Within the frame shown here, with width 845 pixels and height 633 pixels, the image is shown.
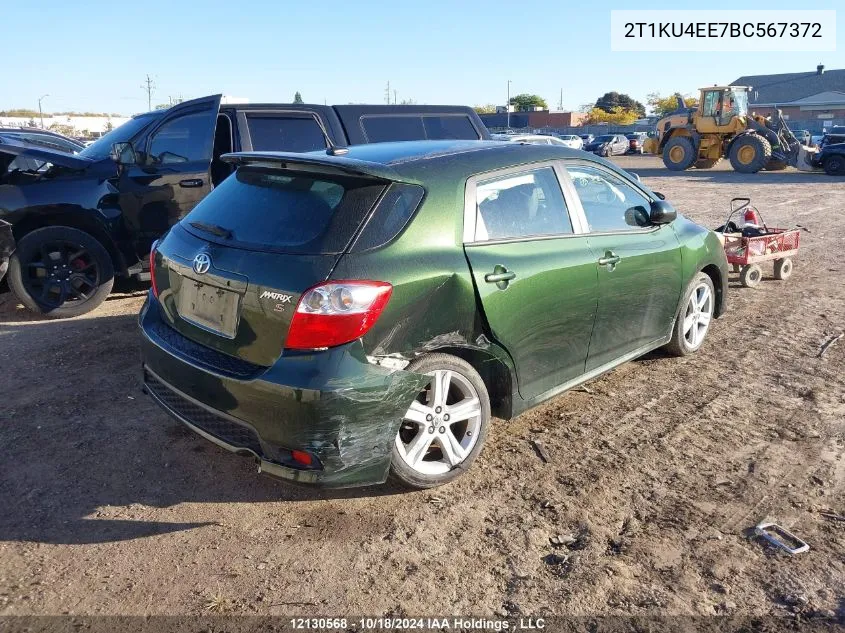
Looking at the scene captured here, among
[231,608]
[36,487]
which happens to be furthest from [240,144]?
[231,608]

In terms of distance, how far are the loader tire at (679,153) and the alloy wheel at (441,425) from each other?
1039 inches

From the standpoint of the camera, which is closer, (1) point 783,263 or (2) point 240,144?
(2) point 240,144

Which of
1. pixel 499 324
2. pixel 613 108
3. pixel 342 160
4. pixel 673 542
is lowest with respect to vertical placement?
pixel 673 542

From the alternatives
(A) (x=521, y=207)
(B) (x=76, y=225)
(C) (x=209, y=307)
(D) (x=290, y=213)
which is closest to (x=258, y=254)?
(D) (x=290, y=213)

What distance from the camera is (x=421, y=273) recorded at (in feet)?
10.4

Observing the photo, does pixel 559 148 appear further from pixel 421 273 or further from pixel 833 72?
pixel 833 72

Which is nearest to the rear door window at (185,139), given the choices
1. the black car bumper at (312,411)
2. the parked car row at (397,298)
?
the parked car row at (397,298)

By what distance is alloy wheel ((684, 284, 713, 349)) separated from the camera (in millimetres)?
5305

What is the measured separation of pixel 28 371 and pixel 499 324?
3.73 metres

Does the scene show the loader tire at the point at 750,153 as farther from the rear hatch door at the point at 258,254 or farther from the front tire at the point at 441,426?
the rear hatch door at the point at 258,254

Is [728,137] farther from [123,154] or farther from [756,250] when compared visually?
[123,154]

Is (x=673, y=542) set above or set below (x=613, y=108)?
below

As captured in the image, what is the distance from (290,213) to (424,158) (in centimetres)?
80

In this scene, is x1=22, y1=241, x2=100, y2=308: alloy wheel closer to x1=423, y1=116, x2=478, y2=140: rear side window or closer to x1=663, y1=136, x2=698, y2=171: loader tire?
x1=423, y1=116, x2=478, y2=140: rear side window
